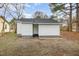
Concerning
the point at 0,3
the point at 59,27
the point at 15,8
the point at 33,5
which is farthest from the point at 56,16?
the point at 0,3

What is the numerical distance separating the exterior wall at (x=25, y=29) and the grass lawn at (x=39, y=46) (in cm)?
6

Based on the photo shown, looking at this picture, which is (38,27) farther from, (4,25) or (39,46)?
(4,25)

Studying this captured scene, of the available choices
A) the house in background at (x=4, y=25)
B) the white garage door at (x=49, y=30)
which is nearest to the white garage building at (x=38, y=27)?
the white garage door at (x=49, y=30)

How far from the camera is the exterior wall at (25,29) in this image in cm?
205

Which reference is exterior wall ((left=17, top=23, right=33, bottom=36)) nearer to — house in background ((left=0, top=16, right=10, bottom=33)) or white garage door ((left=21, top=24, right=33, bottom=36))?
white garage door ((left=21, top=24, right=33, bottom=36))

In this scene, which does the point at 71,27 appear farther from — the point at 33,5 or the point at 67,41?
the point at 33,5

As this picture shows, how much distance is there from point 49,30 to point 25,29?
257 millimetres

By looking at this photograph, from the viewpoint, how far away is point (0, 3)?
2.04 m

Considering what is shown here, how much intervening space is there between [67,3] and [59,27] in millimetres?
270

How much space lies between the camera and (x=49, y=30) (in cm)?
206

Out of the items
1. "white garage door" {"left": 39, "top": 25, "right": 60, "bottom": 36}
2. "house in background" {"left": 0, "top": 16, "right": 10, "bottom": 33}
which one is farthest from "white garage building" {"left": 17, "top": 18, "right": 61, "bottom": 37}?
"house in background" {"left": 0, "top": 16, "right": 10, "bottom": 33}

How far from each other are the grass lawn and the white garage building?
0.21ft

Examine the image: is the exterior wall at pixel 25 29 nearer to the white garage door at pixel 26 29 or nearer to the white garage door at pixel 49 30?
the white garage door at pixel 26 29

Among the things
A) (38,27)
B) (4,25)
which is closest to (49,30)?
(38,27)
